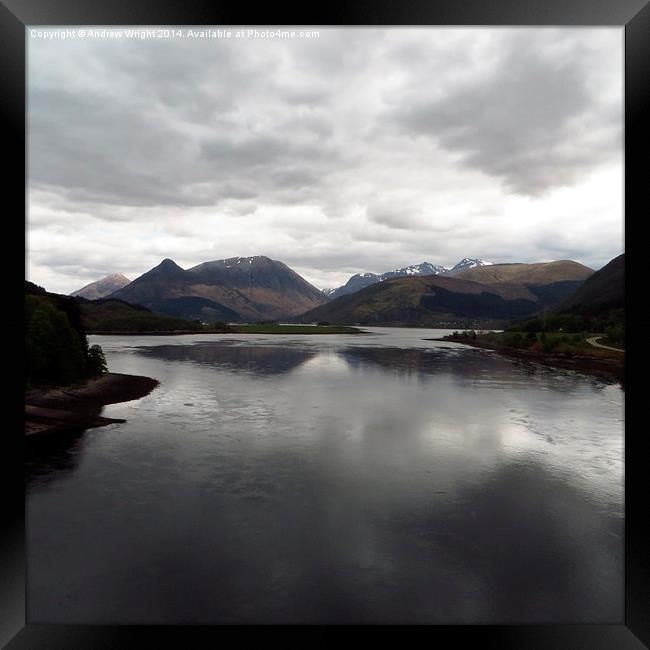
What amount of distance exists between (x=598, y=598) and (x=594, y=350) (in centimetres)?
6772

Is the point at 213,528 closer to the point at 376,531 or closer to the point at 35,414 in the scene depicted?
the point at 376,531

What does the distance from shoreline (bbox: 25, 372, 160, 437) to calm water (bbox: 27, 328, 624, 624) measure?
2.20 metres

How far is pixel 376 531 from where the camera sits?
10.9 metres

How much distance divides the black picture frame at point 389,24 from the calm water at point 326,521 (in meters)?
2.15

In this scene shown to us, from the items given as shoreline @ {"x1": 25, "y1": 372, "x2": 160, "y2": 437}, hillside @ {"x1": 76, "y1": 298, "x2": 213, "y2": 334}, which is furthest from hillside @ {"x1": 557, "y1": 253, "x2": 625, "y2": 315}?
hillside @ {"x1": 76, "y1": 298, "x2": 213, "y2": 334}

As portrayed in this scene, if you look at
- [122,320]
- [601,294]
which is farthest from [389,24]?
[601,294]

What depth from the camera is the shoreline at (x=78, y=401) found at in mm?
22531

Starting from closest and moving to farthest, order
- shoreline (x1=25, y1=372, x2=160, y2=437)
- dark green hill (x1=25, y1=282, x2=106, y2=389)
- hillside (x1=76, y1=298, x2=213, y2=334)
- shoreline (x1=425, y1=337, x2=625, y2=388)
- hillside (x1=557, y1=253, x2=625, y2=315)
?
shoreline (x1=25, y1=372, x2=160, y2=437) → dark green hill (x1=25, y1=282, x2=106, y2=389) → shoreline (x1=425, y1=337, x2=625, y2=388) → hillside (x1=76, y1=298, x2=213, y2=334) → hillside (x1=557, y1=253, x2=625, y2=315)

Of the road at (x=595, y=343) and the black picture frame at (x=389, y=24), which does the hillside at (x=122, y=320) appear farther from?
the black picture frame at (x=389, y=24)

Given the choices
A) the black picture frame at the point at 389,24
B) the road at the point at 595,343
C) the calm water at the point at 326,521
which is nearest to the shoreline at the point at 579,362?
the road at the point at 595,343

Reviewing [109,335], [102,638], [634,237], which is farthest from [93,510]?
[109,335]

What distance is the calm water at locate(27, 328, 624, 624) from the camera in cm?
823

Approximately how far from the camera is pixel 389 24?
678 centimetres

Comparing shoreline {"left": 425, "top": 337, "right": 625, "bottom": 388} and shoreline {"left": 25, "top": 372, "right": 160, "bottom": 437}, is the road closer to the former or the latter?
shoreline {"left": 425, "top": 337, "right": 625, "bottom": 388}
